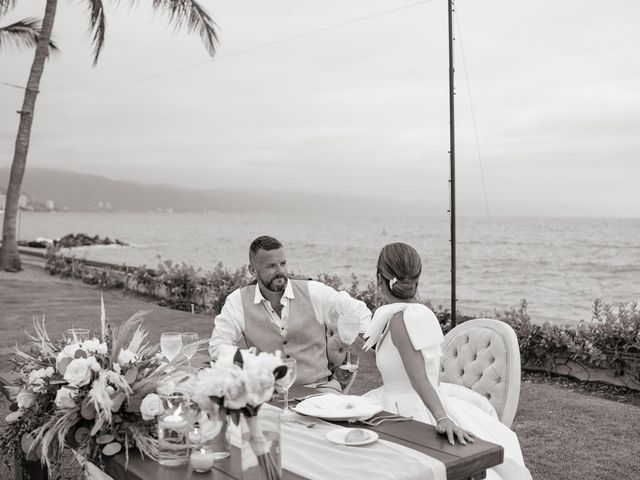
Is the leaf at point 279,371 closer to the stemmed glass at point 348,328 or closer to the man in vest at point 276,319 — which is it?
the stemmed glass at point 348,328

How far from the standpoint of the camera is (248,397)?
191cm

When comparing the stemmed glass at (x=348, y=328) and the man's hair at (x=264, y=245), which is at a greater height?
the man's hair at (x=264, y=245)

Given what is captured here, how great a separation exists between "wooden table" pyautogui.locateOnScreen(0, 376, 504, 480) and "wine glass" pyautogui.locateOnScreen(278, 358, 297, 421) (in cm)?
31

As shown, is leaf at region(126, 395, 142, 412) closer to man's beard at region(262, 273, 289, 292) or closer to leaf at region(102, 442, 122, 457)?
leaf at region(102, 442, 122, 457)

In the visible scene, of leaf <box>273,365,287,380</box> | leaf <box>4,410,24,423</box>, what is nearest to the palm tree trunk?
leaf <box>4,410,24,423</box>

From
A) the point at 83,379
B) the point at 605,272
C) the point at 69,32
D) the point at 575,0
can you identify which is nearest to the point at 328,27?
the point at 575,0

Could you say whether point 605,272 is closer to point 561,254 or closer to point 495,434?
point 561,254

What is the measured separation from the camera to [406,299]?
3.30m

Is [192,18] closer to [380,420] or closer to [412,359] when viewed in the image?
[412,359]

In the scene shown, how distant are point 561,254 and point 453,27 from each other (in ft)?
130

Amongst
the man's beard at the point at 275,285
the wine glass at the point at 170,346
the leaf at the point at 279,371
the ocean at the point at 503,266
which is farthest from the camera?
the ocean at the point at 503,266

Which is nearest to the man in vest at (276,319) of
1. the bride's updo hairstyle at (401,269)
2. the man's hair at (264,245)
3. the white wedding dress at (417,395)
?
the man's hair at (264,245)

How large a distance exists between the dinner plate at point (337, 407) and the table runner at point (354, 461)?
0.67 ft

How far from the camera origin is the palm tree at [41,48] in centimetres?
1517
